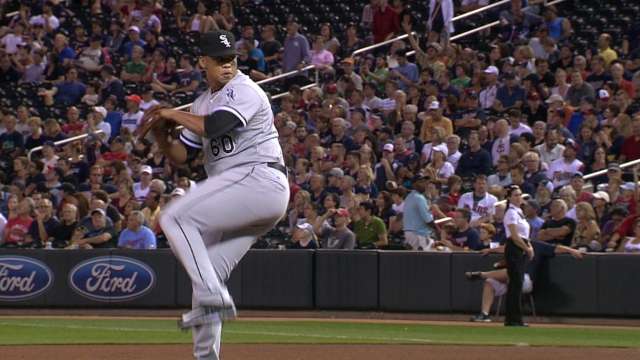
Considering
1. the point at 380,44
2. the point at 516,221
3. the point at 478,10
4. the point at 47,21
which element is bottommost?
the point at 516,221

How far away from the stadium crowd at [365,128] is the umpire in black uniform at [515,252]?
0.75m

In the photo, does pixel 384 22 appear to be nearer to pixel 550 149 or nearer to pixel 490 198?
pixel 550 149

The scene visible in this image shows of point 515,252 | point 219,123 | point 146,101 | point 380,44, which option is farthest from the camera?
point 380,44

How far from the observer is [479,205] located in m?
17.6

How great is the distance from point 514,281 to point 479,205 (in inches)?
73.1

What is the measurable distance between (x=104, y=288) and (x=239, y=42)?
6.96m

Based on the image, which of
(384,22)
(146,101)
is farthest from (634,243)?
(146,101)

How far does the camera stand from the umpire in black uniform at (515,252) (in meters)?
15.8

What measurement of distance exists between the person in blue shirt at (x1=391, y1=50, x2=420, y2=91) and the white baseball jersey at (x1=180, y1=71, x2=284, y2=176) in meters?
13.5

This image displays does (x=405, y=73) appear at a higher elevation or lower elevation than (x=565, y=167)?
higher

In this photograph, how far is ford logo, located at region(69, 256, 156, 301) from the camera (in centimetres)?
1817

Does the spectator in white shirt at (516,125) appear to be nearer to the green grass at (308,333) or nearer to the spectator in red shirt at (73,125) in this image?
the green grass at (308,333)

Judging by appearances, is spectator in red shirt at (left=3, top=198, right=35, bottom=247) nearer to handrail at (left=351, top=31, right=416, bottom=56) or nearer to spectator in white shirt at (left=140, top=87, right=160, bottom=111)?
spectator in white shirt at (left=140, top=87, right=160, bottom=111)

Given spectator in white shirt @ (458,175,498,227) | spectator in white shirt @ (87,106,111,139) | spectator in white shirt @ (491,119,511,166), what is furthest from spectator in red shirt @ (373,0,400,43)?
spectator in white shirt @ (458,175,498,227)
